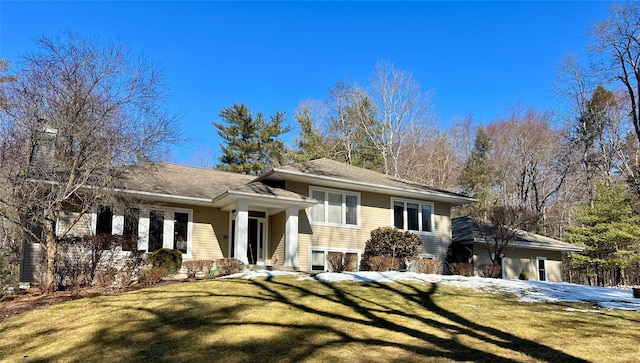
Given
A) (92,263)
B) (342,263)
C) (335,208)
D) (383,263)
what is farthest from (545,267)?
(92,263)

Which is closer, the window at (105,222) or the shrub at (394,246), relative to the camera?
the window at (105,222)

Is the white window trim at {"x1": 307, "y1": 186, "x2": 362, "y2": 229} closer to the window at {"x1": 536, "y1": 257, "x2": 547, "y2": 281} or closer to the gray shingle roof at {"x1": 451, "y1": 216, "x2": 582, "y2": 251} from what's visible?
the gray shingle roof at {"x1": 451, "y1": 216, "x2": 582, "y2": 251}

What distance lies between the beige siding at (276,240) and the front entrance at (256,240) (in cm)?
26

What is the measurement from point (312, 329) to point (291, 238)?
8.65m

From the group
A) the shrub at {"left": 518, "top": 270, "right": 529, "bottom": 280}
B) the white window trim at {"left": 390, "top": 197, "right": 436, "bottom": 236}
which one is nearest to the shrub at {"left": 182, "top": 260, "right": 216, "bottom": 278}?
the white window trim at {"left": 390, "top": 197, "right": 436, "bottom": 236}

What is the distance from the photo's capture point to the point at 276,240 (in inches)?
671

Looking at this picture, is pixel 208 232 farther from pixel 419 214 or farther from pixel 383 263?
pixel 419 214

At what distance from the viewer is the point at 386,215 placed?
18.6 metres

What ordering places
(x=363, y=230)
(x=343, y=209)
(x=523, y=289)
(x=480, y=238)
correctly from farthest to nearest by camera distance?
1. (x=480, y=238)
2. (x=363, y=230)
3. (x=343, y=209)
4. (x=523, y=289)

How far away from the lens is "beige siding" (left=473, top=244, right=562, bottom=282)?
2041 cm

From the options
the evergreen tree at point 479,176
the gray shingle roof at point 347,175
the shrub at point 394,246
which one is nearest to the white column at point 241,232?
the gray shingle roof at point 347,175

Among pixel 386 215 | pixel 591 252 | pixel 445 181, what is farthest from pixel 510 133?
pixel 386 215

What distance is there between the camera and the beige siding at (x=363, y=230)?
55.4 ft

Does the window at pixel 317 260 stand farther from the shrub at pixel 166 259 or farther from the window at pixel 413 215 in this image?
the shrub at pixel 166 259
